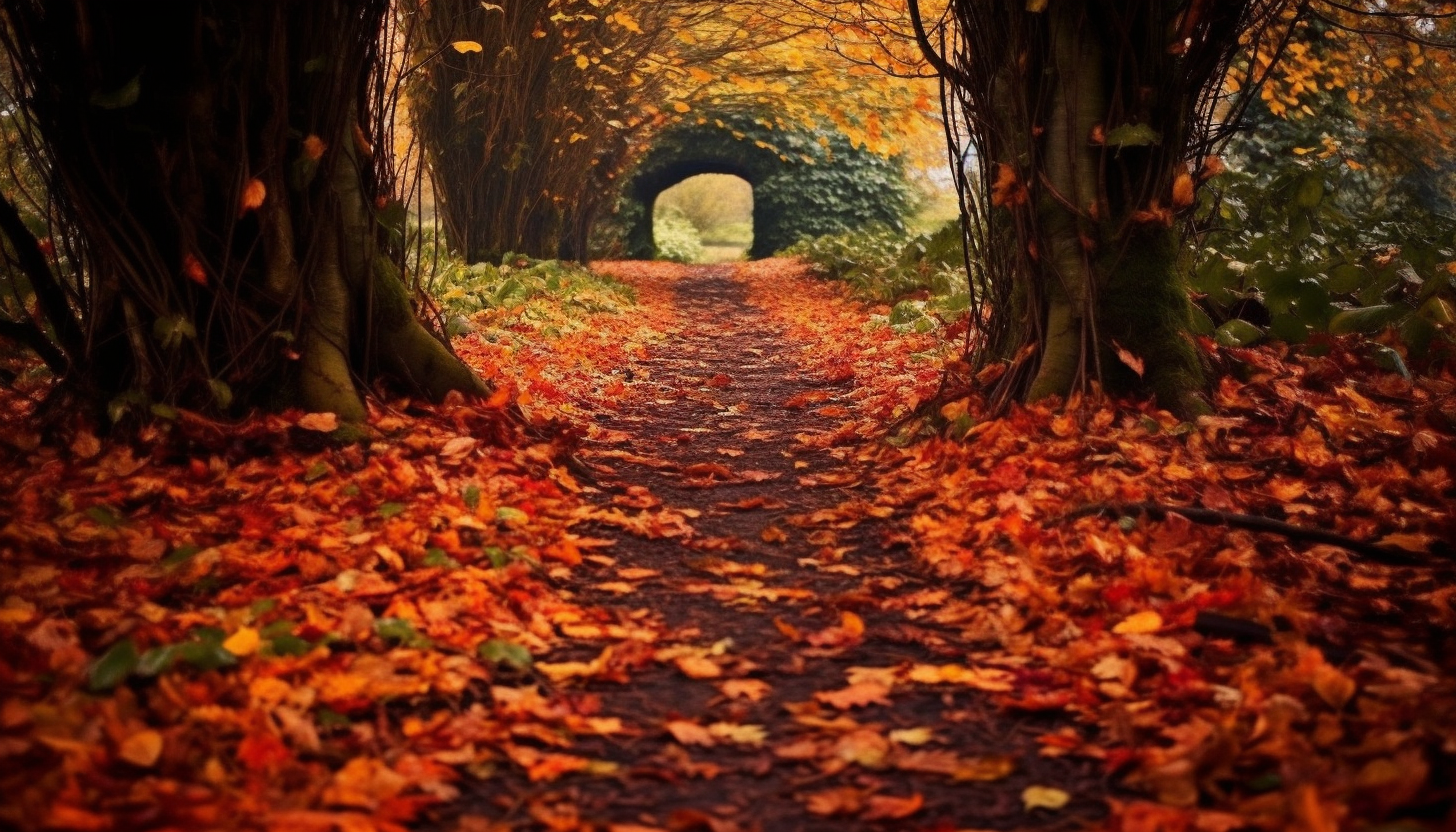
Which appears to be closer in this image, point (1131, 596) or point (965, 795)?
point (965, 795)

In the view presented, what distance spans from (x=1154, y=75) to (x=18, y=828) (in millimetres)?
4720

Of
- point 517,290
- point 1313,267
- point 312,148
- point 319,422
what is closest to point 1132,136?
point 1313,267

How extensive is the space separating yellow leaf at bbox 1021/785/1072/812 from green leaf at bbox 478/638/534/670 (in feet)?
4.26

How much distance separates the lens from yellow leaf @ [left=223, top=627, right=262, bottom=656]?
101 inches

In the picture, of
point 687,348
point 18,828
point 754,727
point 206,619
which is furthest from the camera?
point 687,348

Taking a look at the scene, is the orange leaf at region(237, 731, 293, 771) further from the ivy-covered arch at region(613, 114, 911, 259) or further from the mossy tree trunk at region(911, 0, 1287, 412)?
the ivy-covered arch at region(613, 114, 911, 259)

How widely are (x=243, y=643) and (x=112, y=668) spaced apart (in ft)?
0.97

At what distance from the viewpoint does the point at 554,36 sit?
12062mm

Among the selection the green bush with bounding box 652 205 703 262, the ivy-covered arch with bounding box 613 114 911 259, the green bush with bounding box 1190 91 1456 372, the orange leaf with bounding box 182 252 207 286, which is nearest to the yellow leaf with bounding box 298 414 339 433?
the orange leaf with bounding box 182 252 207 286

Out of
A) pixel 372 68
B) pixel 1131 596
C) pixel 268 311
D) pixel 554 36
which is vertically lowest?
pixel 1131 596

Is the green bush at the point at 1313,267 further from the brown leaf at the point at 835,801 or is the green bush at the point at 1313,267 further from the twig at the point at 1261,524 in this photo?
the brown leaf at the point at 835,801

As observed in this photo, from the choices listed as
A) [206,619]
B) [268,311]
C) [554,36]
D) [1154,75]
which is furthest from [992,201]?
[554,36]

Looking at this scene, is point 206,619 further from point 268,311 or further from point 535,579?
point 268,311

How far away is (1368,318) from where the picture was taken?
211 inches
